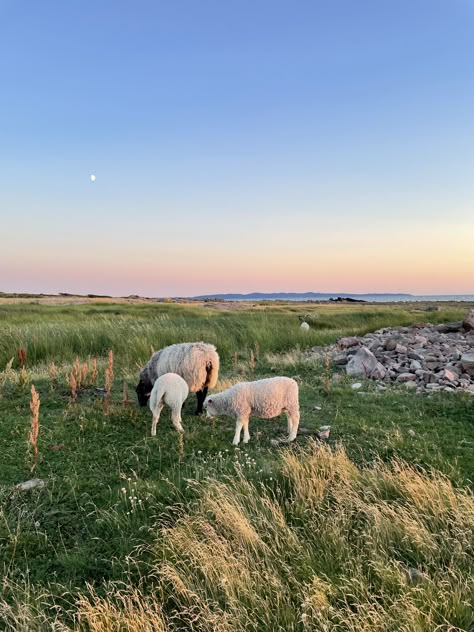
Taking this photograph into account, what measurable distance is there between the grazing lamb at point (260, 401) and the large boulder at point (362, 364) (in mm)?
6180

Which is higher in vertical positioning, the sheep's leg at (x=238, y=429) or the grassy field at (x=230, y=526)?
the sheep's leg at (x=238, y=429)

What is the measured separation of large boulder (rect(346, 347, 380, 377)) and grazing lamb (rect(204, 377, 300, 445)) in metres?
6.18

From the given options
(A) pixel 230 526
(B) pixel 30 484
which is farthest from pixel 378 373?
(B) pixel 30 484

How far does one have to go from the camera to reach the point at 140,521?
478cm

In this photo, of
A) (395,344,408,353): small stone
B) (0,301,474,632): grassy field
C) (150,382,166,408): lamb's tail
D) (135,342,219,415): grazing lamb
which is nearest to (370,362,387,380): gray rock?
(395,344,408,353): small stone

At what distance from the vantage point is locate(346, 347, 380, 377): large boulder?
13.0 metres

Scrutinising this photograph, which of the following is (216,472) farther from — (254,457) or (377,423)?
(377,423)

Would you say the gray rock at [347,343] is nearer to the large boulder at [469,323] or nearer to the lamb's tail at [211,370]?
the large boulder at [469,323]

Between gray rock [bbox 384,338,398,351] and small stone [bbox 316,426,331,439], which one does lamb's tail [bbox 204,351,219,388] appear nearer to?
small stone [bbox 316,426,331,439]

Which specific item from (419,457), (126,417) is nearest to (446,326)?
(419,457)

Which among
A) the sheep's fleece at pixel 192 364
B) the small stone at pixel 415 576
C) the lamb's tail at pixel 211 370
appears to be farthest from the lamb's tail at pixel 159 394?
the small stone at pixel 415 576

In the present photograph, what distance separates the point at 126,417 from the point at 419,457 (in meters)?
4.87

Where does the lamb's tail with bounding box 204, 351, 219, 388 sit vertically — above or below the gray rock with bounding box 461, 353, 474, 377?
above

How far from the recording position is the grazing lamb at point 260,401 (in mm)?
7172
